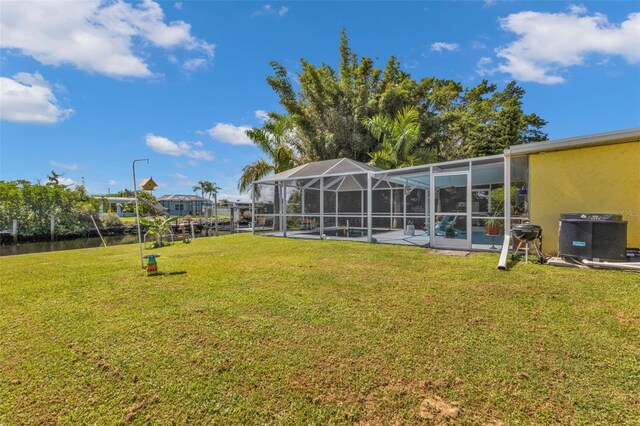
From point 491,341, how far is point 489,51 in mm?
18452

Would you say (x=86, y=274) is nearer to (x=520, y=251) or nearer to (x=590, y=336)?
(x=590, y=336)

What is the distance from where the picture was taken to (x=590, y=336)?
10.2ft

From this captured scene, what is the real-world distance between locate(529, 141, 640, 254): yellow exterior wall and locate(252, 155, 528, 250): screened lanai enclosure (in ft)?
2.02

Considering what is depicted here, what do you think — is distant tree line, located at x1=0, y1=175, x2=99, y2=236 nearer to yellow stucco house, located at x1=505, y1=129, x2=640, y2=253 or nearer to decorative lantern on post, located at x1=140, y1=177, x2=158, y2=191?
decorative lantern on post, located at x1=140, y1=177, x2=158, y2=191

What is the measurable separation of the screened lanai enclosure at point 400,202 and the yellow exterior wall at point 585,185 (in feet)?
2.02

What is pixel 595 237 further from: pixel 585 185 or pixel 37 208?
pixel 37 208

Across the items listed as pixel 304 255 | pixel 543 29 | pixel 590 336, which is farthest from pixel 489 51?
pixel 590 336

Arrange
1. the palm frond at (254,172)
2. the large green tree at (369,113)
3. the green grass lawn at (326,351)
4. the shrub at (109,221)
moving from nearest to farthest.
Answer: the green grass lawn at (326,351), the large green tree at (369,113), the palm frond at (254,172), the shrub at (109,221)

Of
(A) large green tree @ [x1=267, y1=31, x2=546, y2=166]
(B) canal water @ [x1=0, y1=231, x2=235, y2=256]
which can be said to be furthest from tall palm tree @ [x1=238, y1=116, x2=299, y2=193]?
(B) canal water @ [x1=0, y1=231, x2=235, y2=256]

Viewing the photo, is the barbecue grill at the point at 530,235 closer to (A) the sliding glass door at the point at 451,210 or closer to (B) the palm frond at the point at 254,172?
(A) the sliding glass door at the point at 451,210

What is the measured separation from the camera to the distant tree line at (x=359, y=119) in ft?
58.9

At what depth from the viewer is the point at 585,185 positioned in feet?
22.3

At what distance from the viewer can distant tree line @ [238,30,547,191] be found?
17953 millimetres

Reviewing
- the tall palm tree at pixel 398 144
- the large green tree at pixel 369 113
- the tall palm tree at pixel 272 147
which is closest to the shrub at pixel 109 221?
the tall palm tree at pixel 272 147
